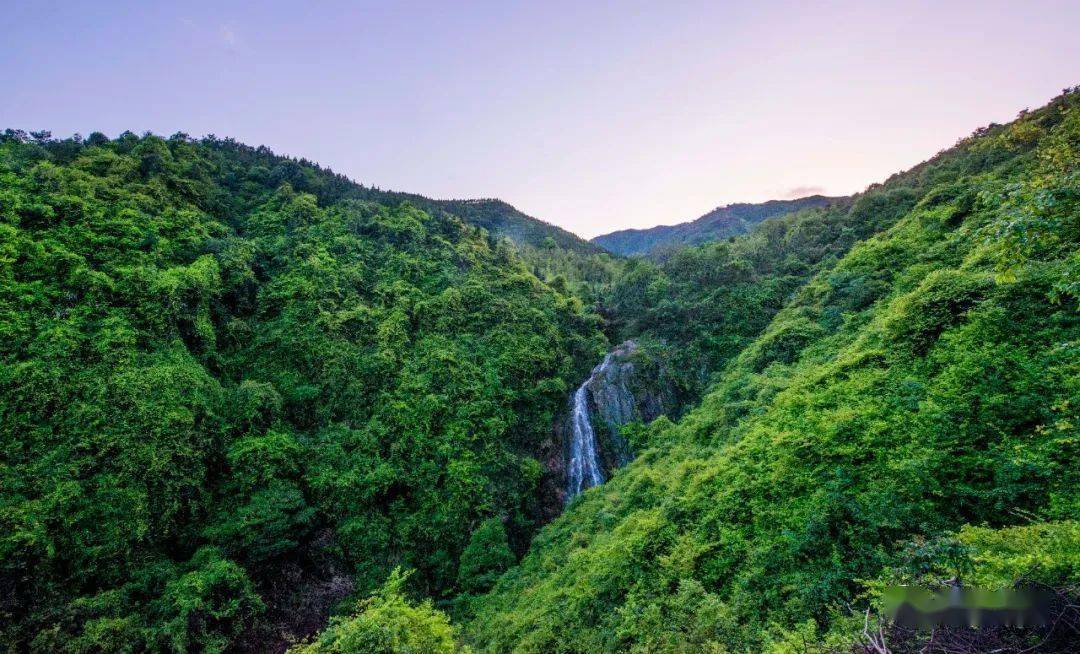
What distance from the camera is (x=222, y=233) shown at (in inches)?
1026

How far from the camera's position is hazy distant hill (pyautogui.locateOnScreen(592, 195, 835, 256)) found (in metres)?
79.8

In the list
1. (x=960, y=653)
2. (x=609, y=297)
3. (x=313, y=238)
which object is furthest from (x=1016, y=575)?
(x=313, y=238)

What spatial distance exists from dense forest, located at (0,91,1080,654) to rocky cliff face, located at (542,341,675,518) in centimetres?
49

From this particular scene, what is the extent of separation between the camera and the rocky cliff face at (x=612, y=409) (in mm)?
21859

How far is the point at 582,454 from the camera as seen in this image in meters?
22.3

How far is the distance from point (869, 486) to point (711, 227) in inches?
3576

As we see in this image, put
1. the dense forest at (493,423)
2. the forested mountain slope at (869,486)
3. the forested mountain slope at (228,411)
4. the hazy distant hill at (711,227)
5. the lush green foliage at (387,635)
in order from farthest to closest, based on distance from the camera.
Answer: the hazy distant hill at (711,227) < the forested mountain slope at (228,411) < the lush green foliage at (387,635) < the dense forest at (493,423) < the forested mountain slope at (869,486)

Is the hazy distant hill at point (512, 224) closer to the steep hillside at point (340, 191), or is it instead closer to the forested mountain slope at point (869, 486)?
the steep hillside at point (340, 191)

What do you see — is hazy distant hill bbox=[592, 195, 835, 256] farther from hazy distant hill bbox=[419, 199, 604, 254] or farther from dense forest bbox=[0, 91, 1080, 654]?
dense forest bbox=[0, 91, 1080, 654]

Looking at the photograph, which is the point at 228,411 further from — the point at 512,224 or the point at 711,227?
the point at 711,227

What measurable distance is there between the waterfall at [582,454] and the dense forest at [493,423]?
1293 millimetres

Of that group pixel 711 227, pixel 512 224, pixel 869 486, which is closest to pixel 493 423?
pixel 869 486

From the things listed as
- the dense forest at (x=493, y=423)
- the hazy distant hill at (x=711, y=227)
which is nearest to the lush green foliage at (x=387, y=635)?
the dense forest at (x=493, y=423)

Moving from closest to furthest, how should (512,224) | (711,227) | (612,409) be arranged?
(612,409) → (512,224) → (711,227)
